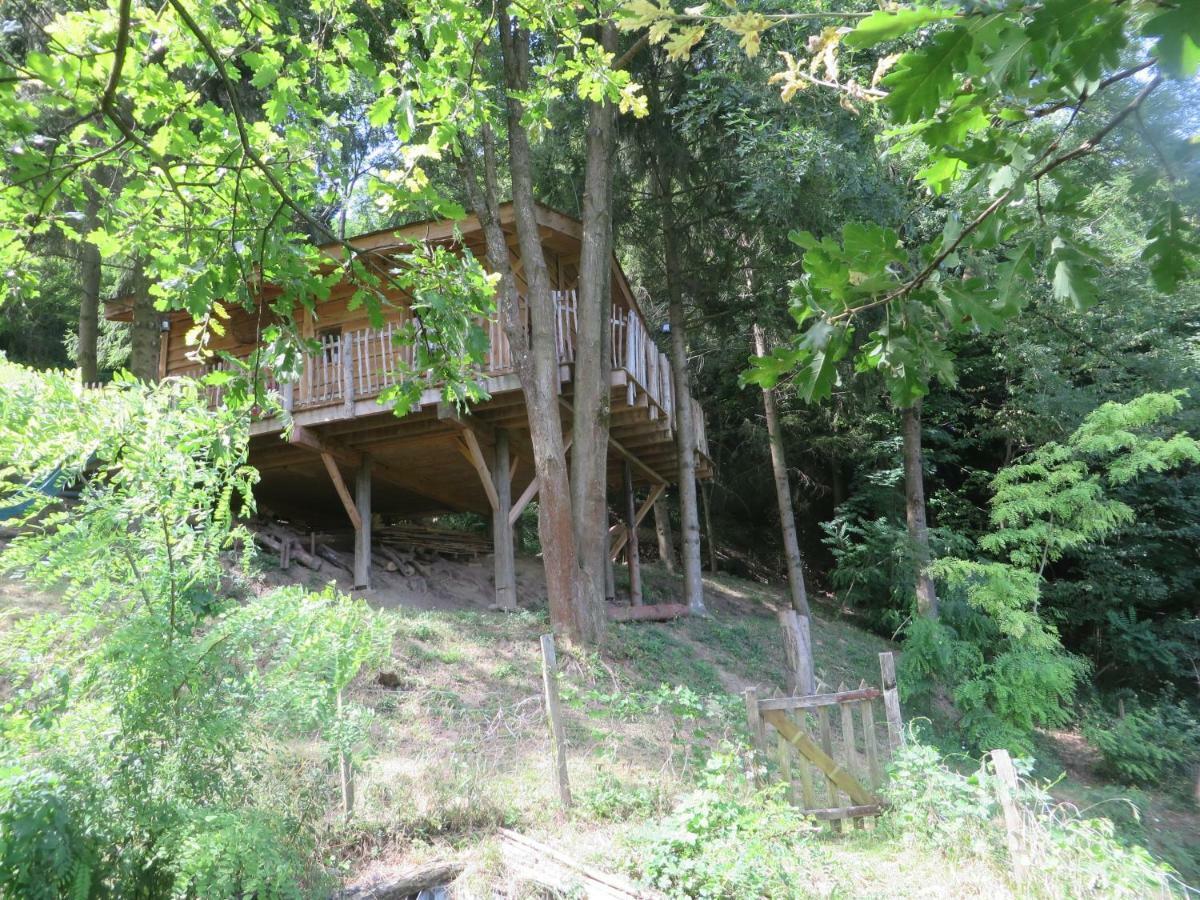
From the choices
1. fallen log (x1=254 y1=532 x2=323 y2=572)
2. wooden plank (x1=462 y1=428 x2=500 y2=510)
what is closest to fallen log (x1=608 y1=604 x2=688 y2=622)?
Answer: wooden plank (x1=462 y1=428 x2=500 y2=510)

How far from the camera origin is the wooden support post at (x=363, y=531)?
1223 cm

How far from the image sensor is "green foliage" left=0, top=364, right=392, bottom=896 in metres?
3.05

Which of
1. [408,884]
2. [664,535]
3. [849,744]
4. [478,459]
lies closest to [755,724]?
[849,744]

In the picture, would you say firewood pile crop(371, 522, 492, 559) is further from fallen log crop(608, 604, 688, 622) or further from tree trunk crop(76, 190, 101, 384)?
tree trunk crop(76, 190, 101, 384)

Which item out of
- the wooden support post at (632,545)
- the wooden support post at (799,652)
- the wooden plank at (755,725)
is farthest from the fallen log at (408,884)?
the wooden support post at (632,545)

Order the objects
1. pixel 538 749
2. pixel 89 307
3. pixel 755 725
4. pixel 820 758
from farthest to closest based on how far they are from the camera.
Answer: pixel 89 307 < pixel 538 749 < pixel 755 725 < pixel 820 758

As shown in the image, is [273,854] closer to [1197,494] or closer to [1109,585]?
[1109,585]

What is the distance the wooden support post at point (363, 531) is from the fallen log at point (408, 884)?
320 inches

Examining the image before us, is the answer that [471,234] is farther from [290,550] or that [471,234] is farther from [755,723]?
[755,723]

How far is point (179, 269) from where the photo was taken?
343 cm

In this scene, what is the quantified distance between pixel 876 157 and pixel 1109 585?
9759mm

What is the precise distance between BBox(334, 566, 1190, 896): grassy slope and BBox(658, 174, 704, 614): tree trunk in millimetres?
2195

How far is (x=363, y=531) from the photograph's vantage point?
41.2 ft

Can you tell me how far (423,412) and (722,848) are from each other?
830cm
